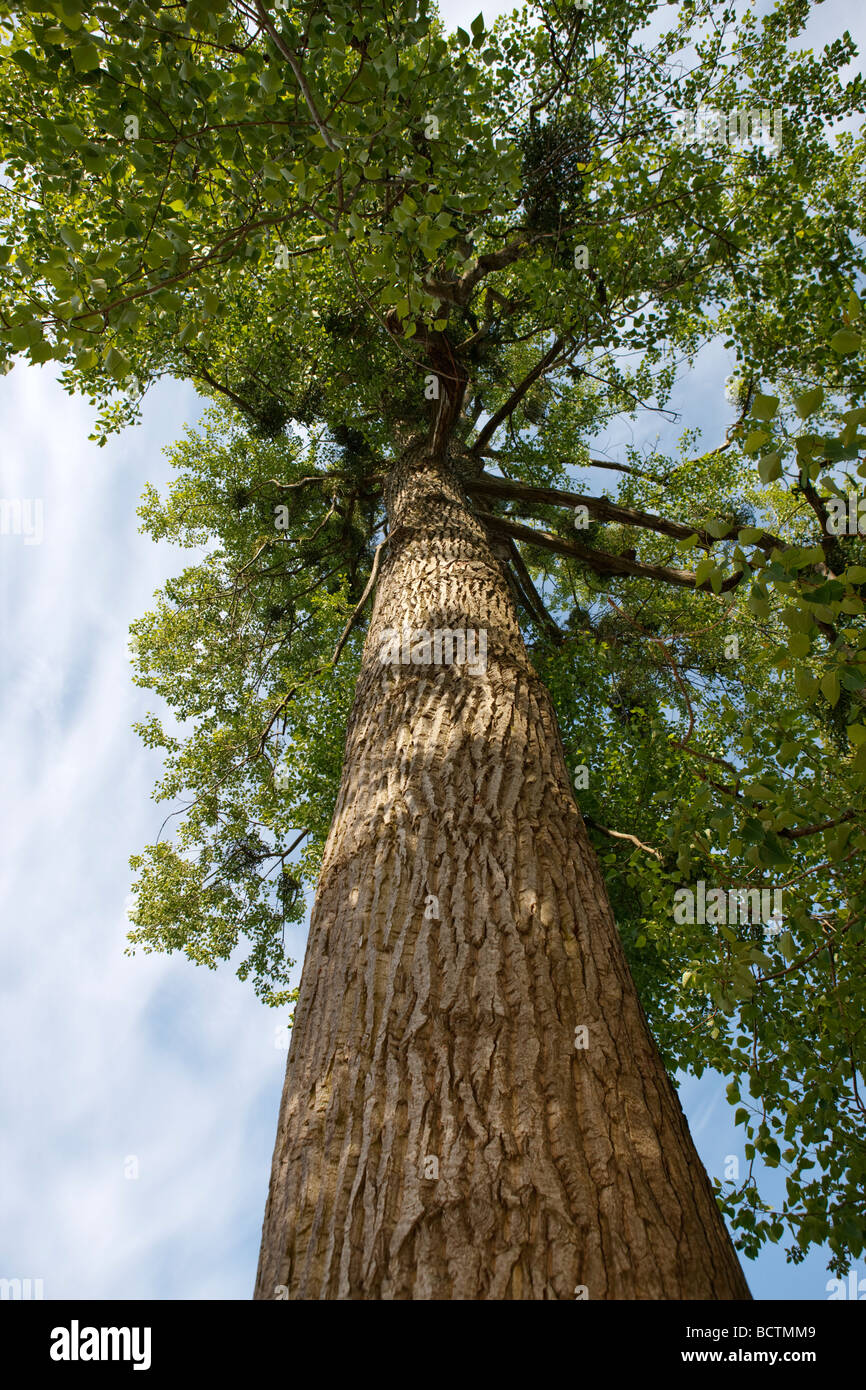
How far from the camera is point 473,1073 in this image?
1.70m

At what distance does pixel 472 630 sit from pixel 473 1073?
7.82 ft

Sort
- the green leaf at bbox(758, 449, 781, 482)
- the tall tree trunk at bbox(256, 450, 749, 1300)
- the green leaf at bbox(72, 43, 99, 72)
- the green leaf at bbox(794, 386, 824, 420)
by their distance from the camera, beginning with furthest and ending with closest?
1. the green leaf at bbox(72, 43, 99, 72)
2. the green leaf at bbox(758, 449, 781, 482)
3. the green leaf at bbox(794, 386, 824, 420)
4. the tall tree trunk at bbox(256, 450, 749, 1300)

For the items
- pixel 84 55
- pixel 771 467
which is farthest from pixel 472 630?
pixel 84 55

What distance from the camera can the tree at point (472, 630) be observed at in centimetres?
166

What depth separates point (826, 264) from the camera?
6.39 m

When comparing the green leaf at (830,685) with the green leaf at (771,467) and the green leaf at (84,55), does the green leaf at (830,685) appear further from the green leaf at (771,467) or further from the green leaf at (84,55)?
the green leaf at (84,55)

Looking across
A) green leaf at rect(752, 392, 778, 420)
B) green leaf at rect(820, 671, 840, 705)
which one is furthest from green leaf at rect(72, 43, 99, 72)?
green leaf at rect(820, 671, 840, 705)

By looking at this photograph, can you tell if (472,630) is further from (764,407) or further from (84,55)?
(84,55)

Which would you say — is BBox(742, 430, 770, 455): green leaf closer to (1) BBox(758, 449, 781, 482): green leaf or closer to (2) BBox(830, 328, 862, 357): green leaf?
(1) BBox(758, 449, 781, 482): green leaf

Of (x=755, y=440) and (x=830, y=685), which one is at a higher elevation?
(x=755, y=440)

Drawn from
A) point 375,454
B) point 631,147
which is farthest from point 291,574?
point 631,147

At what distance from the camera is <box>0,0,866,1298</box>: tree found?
1660mm
